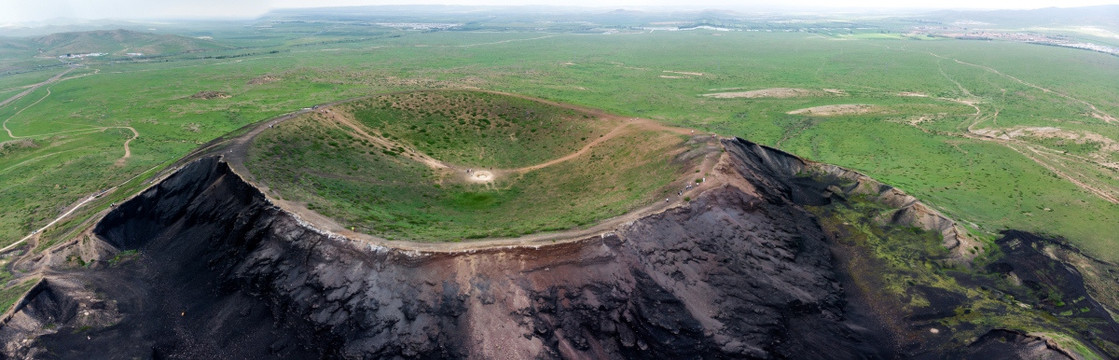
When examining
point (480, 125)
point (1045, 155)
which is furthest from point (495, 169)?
point (1045, 155)

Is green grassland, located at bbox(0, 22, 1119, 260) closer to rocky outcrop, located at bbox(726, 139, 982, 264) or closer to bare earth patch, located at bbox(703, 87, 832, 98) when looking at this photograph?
Answer: bare earth patch, located at bbox(703, 87, 832, 98)

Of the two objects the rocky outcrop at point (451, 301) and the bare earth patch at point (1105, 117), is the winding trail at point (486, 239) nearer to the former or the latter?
the rocky outcrop at point (451, 301)

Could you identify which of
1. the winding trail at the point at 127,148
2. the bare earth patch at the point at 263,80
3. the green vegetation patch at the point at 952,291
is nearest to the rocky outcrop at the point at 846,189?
the green vegetation patch at the point at 952,291

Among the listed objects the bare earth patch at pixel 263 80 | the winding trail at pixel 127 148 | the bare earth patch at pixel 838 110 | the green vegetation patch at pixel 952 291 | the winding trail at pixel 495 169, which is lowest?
the green vegetation patch at pixel 952 291

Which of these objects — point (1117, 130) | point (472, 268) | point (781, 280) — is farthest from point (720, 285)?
point (1117, 130)

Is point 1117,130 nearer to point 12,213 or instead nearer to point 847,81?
point 847,81

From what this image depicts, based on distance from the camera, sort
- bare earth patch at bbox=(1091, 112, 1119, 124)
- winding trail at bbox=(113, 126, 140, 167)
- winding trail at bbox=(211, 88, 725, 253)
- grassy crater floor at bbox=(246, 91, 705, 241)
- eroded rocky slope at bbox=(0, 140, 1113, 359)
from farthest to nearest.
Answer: bare earth patch at bbox=(1091, 112, 1119, 124)
winding trail at bbox=(113, 126, 140, 167)
grassy crater floor at bbox=(246, 91, 705, 241)
winding trail at bbox=(211, 88, 725, 253)
eroded rocky slope at bbox=(0, 140, 1113, 359)

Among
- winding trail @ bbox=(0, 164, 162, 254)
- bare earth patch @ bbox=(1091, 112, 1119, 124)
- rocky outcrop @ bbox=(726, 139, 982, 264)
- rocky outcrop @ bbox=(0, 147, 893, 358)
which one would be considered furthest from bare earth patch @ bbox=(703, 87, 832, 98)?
winding trail @ bbox=(0, 164, 162, 254)

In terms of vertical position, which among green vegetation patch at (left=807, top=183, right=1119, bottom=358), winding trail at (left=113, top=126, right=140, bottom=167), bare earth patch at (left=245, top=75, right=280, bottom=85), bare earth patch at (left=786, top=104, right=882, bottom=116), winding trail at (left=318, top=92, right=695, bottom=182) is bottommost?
green vegetation patch at (left=807, top=183, right=1119, bottom=358)
